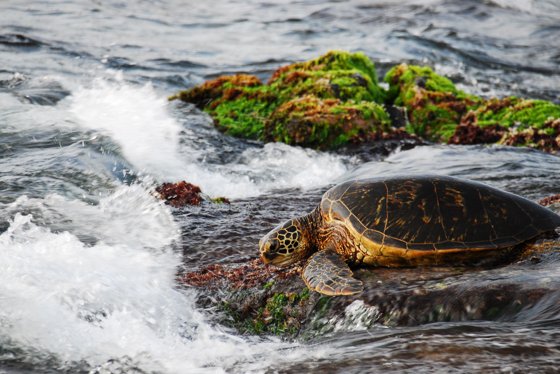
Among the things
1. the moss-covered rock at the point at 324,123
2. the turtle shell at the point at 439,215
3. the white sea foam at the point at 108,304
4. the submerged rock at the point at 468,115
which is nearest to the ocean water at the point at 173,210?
the white sea foam at the point at 108,304

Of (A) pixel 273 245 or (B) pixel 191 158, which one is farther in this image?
(B) pixel 191 158

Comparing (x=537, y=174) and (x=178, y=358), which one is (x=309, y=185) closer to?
(x=537, y=174)

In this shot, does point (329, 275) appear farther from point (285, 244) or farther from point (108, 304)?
point (108, 304)

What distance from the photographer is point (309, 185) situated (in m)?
9.28

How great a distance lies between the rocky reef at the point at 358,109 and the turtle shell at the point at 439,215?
5235 mm

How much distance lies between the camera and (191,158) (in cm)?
1055

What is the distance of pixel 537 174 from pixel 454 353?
490 centimetres

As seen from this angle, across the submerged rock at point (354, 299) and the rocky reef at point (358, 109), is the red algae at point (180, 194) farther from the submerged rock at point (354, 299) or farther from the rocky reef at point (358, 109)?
the rocky reef at point (358, 109)

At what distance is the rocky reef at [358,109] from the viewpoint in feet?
36.1

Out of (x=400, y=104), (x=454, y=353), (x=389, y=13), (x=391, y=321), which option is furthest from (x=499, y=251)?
(x=389, y=13)

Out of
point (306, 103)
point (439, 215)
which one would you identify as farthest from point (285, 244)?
point (306, 103)

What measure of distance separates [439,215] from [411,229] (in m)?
0.26

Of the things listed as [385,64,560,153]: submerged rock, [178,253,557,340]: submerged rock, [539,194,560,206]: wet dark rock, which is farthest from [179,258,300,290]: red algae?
[385,64,560,153]: submerged rock

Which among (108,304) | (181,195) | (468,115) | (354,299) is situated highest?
(354,299)
